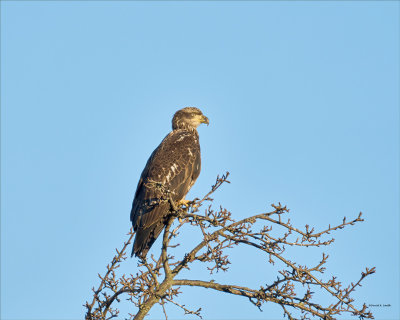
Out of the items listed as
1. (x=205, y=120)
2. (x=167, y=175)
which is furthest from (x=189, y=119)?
(x=167, y=175)

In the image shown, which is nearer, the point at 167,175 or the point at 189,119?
the point at 167,175

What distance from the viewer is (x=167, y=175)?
994 cm

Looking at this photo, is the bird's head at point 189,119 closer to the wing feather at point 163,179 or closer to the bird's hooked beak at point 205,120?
the bird's hooked beak at point 205,120

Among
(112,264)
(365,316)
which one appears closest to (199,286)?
(112,264)

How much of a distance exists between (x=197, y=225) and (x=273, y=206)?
3.42ft

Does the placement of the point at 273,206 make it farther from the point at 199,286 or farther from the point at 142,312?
the point at 142,312

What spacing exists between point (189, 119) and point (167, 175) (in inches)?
84.7

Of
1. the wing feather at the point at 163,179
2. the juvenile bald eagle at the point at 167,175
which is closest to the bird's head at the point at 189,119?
the juvenile bald eagle at the point at 167,175

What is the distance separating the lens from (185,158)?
33.6ft

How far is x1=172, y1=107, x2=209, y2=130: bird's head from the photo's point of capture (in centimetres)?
1172

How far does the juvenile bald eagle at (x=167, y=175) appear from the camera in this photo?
8922 millimetres

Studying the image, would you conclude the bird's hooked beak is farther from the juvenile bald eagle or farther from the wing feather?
the wing feather

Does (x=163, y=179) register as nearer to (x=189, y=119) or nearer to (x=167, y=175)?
(x=167, y=175)

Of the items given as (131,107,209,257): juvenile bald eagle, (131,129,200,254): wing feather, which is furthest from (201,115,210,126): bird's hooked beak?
(131,129,200,254): wing feather
